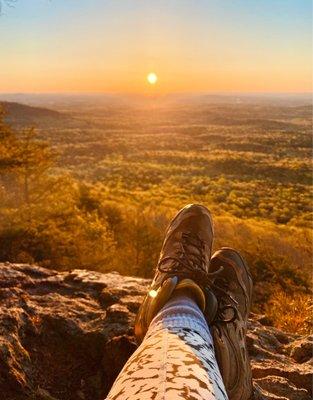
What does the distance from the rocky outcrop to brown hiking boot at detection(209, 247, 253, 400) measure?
238 mm

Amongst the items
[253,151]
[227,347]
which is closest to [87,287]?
[227,347]

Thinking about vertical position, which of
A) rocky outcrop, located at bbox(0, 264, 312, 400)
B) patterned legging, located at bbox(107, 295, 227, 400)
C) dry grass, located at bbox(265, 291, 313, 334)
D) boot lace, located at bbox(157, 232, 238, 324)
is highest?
patterned legging, located at bbox(107, 295, 227, 400)

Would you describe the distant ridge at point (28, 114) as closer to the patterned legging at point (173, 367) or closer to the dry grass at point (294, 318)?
the dry grass at point (294, 318)

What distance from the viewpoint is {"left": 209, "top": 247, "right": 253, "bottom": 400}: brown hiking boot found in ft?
6.90

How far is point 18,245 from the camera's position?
747 centimetres

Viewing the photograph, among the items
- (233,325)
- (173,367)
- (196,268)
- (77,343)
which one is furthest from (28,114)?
(173,367)

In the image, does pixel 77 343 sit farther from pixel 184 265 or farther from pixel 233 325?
pixel 233 325

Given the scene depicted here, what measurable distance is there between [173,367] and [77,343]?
52.4 inches

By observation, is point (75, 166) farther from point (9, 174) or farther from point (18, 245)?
point (18, 245)

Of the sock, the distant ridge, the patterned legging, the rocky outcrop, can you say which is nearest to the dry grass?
the rocky outcrop

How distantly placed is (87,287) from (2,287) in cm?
65

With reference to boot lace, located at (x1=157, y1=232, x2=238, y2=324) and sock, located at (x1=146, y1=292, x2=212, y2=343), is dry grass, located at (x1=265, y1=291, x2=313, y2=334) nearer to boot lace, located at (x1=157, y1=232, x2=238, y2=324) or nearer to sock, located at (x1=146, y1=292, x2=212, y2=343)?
boot lace, located at (x1=157, y1=232, x2=238, y2=324)

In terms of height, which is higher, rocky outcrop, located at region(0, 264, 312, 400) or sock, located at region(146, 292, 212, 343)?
sock, located at region(146, 292, 212, 343)

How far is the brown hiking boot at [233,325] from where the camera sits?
2.10m
